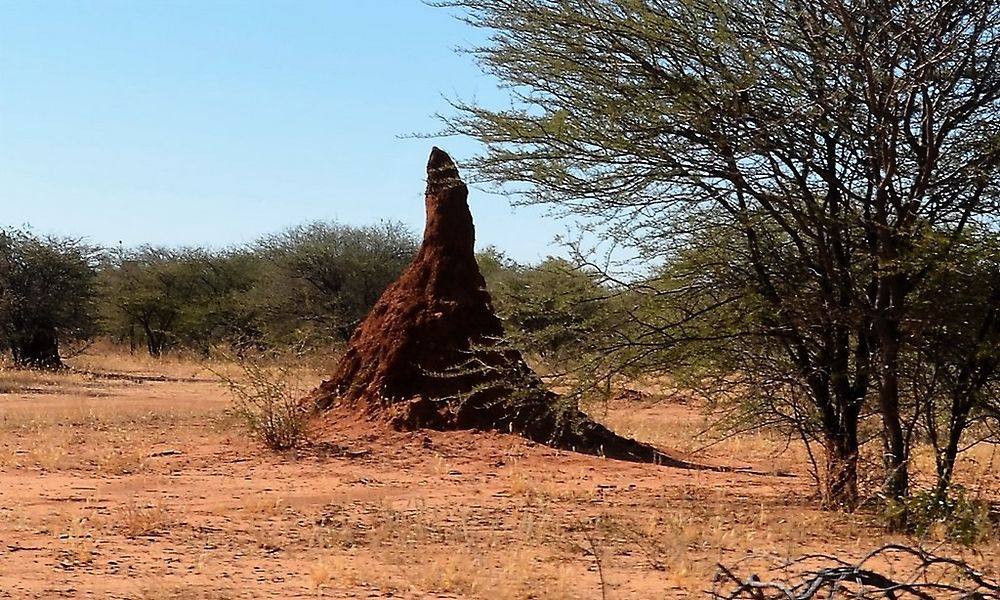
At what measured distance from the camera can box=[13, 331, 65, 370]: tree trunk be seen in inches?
1130

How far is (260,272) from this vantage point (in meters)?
41.9

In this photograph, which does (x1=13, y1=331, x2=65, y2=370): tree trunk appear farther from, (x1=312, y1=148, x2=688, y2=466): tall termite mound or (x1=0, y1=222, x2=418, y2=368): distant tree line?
(x1=312, y1=148, x2=688, y2=466): tall termite mound

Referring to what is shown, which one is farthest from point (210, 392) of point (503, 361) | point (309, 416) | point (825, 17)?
point (825, 17)

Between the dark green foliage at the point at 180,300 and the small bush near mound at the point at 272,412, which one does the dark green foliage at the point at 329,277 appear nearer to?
the dark green foliage at the point at 180,300

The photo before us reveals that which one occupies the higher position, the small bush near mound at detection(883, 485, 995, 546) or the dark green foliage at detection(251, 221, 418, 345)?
the dark green foliage at detection(251, 221, 418, 345)

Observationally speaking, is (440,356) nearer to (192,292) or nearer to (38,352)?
(38,352)

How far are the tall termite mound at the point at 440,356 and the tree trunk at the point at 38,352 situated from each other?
15815mm

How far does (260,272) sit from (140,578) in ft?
116

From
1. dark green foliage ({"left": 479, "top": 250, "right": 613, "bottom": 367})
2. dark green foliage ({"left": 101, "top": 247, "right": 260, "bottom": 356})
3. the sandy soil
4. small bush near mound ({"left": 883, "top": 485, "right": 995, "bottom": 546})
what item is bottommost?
the sandy soil

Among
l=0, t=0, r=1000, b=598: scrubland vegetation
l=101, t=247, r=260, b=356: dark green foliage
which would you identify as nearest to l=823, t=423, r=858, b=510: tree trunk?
l=0, t=0, r=1000, b=598: scrubland vegetation

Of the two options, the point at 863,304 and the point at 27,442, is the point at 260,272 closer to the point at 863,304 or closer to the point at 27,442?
the point at 27,442

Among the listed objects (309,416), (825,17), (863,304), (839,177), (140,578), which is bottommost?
(140,578)

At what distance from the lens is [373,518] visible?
30.9 ft

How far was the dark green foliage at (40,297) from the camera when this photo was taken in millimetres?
28484
